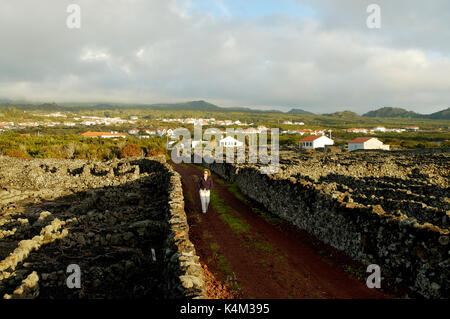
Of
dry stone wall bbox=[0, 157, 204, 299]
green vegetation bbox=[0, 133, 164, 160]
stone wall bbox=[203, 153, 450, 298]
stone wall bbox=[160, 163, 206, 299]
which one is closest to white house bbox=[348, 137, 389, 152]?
green vegetation bbox=[0, 133, 164, 160]

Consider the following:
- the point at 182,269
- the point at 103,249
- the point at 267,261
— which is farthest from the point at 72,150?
the point at 182,269

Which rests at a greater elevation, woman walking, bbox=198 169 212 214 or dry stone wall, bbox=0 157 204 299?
Answer: woman walking, bbox=198 169 212 214

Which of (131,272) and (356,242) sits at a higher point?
(356,242)

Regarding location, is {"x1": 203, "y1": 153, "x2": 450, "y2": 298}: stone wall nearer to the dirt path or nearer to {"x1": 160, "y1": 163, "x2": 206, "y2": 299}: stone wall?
the dirt path

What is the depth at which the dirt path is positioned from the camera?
24.2 ft

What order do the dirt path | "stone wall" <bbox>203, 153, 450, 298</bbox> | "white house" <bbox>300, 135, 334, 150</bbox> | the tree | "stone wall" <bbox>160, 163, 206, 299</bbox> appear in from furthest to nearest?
1. "white house" <bbox>300, 135, 334, 150</bbox>
2. the tree
3. the dirt path
4. "stone wall" <bbox>203, 153, 450, 298</bbox>
5. "stone wall" <bbox>160, 163, 206, 299</bbox>

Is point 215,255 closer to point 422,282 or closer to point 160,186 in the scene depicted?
point 422,282

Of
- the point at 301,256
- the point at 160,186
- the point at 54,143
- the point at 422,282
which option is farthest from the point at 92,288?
the point at 54,143

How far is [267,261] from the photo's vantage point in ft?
30.0

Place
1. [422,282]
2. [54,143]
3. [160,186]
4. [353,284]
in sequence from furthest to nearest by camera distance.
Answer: [54,143]
[160,186]
[353,284]
[422,282]

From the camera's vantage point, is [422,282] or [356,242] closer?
[422,282]
